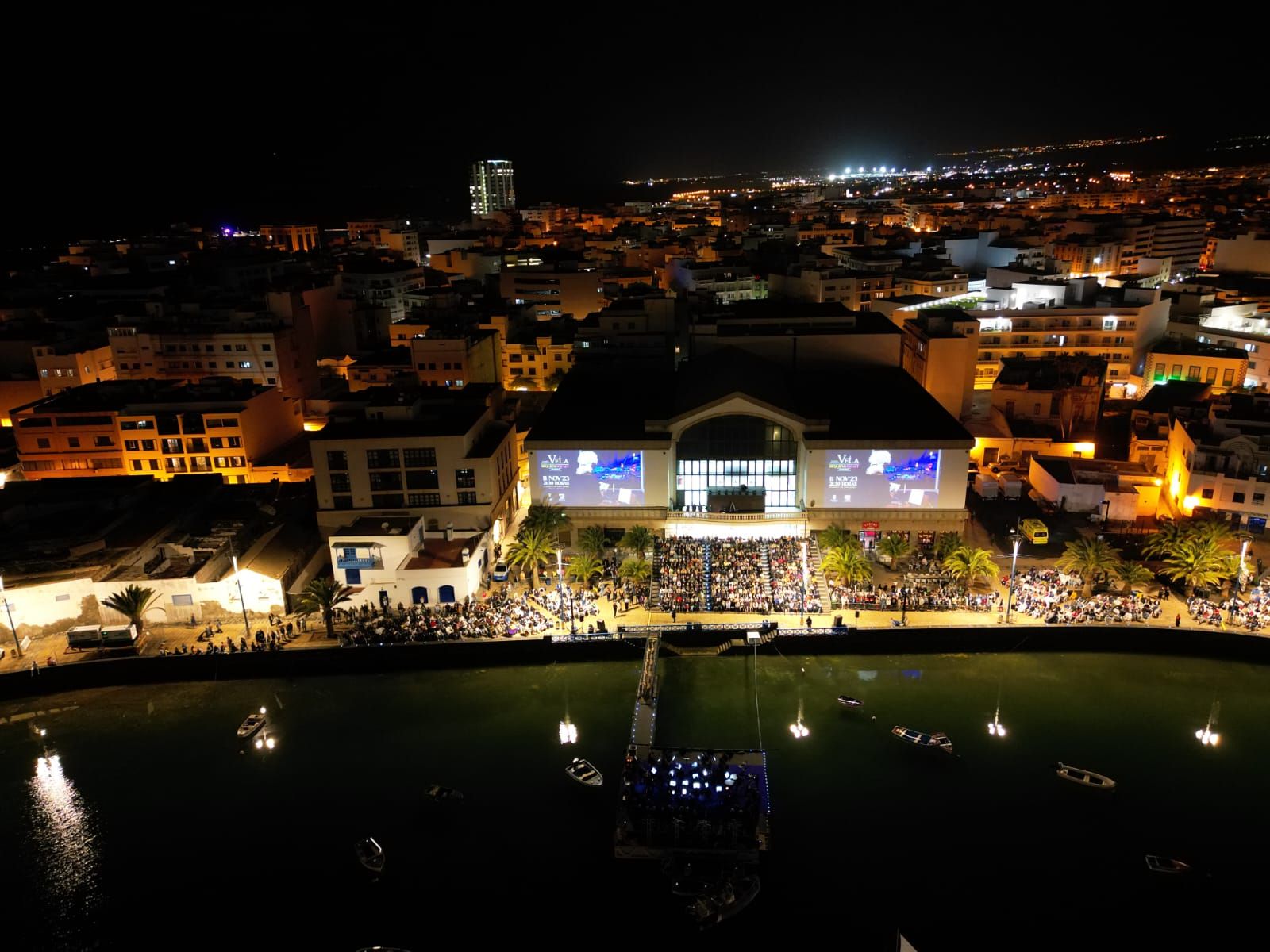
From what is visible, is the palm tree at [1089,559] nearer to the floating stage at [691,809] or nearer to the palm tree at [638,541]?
the floating stage at [691,809]

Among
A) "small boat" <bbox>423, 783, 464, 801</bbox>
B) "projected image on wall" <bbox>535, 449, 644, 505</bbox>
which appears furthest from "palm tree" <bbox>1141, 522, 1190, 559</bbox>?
"small boat" <bbox>423, 783, 464, 801</bbox>

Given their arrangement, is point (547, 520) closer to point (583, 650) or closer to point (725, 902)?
point (583, 650)

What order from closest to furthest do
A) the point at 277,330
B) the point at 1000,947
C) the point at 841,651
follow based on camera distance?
1. the point at 1000,947
2. the point at 841,651
3. the point at 277,330

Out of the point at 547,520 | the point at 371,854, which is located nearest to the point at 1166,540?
the point at 547,520

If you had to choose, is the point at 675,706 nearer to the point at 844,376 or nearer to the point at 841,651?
the point at 841,651

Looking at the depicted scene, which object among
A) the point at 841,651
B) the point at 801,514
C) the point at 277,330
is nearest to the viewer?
the point at 841,651

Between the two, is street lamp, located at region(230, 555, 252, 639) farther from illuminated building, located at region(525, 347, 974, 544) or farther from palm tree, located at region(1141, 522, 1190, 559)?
palm tree, located at region(1141, 522, 1190, 559)

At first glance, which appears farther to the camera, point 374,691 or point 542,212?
point 542,212

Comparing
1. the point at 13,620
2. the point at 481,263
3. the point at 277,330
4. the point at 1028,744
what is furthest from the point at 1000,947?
the point at 481,263
